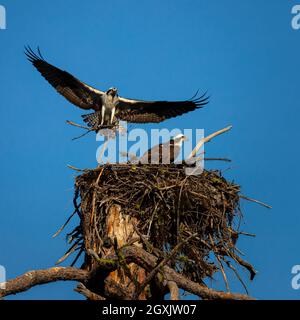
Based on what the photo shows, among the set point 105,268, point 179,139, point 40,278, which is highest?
point 179,139

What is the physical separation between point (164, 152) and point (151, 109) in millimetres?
1944

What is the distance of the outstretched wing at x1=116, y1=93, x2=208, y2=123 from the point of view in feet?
41.8

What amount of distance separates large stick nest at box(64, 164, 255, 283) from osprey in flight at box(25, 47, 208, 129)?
3091 mm

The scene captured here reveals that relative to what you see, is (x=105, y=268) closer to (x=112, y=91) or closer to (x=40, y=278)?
(x=40, y=278)

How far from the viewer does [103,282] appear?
8117 millimetres

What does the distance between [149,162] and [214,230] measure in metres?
1.68

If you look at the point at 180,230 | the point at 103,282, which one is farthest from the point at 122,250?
the point at 180,230

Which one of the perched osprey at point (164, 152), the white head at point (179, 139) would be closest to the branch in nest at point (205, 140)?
the perched osprey at point (164, 152)

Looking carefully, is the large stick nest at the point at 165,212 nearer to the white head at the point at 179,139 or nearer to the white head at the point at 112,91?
the white head at the point at 179,139

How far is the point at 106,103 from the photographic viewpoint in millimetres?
12758

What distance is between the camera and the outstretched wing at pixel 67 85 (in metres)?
12.5

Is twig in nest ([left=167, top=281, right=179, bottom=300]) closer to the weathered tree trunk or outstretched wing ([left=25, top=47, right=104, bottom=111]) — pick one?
the weathered tree trunk

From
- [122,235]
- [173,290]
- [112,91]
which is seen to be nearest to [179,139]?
[112,91]
